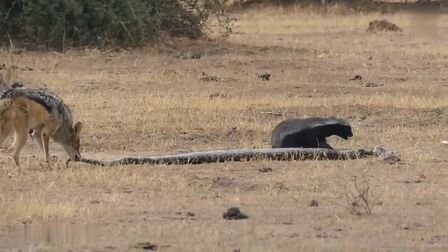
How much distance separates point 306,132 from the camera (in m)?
11.3

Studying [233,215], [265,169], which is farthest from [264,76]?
[233,215]

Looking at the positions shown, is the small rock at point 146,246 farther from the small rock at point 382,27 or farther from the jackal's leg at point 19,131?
the small rock at point 382,27

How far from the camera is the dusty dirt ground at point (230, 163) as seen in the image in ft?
25.8

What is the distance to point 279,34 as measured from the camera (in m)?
33.2

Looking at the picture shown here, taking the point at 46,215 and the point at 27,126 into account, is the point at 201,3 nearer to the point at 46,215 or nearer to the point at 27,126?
the point at 27,126

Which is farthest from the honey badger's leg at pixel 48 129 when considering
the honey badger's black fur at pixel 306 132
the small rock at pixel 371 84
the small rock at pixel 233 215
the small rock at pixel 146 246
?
the small rock at pixel 371 84

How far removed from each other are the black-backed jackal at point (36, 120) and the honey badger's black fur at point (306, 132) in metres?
2.04

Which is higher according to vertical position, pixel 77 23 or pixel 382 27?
pixel 77 23

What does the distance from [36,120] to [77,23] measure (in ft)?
48.5

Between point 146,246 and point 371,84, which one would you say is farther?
point 371,84

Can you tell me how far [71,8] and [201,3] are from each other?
4771 mm

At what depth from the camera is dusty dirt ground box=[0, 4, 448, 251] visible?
310 inches

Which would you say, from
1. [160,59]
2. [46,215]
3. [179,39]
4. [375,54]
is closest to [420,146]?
[46,215]

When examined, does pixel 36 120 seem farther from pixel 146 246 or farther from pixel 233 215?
pixel 146 246
